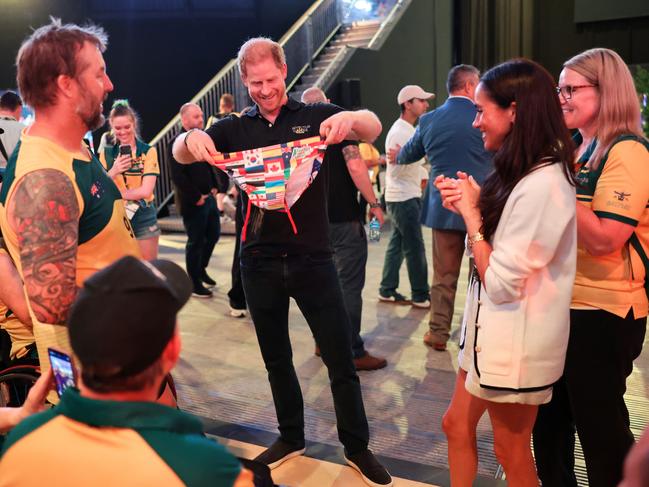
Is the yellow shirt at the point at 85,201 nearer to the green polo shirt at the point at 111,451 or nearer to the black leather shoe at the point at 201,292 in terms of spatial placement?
the green polo shirt at the point at 111,451

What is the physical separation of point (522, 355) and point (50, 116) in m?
1.46

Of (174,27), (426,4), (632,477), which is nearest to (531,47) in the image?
(426,4)

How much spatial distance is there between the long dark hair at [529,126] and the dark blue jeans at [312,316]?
996 mm

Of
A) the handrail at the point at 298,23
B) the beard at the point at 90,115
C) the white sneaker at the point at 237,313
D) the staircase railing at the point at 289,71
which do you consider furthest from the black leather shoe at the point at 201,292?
the handrail at the point at 298,23

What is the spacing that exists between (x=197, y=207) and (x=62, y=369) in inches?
→ 175

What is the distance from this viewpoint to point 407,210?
524cm

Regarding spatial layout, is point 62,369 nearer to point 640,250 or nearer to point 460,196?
point 460,196

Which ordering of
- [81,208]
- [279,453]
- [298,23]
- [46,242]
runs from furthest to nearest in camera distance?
[298,23]
[279,453]
[81,208]
[46,242]

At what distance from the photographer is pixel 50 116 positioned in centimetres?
171

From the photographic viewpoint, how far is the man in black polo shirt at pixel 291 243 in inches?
100

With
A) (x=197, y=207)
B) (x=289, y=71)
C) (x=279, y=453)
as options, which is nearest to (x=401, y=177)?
(x=197, y=207)

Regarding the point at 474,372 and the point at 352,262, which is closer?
the point at 474,372

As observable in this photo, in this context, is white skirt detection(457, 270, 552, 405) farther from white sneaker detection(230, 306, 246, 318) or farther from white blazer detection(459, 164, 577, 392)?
white sneaker detection(230, 306, 246, 318)

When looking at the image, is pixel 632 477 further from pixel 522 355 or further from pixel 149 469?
pixel 522 355
